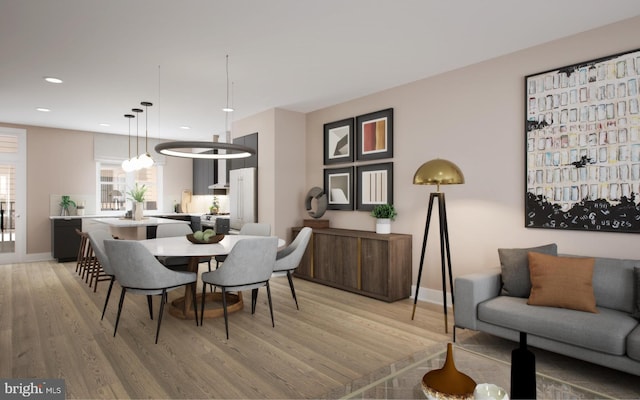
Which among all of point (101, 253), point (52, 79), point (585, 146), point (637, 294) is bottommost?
point (637, 294)

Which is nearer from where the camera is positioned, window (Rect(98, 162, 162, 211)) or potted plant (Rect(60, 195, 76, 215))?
potted plant (Rect(60, 195, 76, 215))

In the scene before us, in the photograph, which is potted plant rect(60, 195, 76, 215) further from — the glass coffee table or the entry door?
the glass coffee table

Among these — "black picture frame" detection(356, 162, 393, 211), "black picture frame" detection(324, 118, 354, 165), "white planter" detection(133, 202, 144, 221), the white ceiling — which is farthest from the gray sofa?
"white planter" detection(133, 202, 144, 221)

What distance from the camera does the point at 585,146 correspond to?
318 centimetres

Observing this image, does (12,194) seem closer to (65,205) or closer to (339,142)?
(65,205)

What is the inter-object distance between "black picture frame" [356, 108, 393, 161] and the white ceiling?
13.5 inches

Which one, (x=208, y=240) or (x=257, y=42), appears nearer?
(x=257, y=42)

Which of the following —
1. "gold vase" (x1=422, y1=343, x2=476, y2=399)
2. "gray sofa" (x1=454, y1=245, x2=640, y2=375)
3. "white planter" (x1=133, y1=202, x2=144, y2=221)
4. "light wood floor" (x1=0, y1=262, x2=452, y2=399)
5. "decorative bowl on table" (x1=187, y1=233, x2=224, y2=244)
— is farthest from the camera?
"white planter" (x1=133, y1=202, x2=144, y2=221)

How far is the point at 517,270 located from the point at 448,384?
1962 millimetres

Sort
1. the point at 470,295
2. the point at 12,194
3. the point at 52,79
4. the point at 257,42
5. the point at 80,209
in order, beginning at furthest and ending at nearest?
the point at 80,209
the point at 12,194
the point at 52,79
the point at 257,42
the point at 470,295

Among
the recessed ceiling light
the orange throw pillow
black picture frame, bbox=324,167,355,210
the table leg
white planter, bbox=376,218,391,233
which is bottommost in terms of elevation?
the table leg

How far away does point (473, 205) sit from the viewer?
394cm

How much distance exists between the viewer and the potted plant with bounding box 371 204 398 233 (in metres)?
4.58

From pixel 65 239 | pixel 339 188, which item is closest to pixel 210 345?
pixel 339 188
